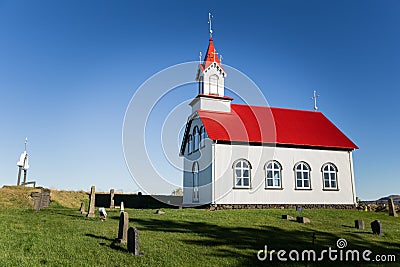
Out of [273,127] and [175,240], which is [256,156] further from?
[175,240]

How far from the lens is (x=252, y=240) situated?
528 inches

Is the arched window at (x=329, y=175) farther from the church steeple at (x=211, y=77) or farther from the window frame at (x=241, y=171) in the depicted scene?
the church steeple at (x=211, y=77)

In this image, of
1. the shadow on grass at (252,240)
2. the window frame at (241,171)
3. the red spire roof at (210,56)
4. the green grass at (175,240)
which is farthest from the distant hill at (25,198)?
the red spire roof at (210,56)

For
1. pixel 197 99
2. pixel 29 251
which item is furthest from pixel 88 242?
pixel 197 99

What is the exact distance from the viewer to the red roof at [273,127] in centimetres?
2889

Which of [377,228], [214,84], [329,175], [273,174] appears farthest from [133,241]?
[329,175]

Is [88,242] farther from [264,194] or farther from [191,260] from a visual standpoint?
[264,194]

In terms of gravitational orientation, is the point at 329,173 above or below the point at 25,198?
above

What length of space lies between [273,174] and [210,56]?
13469 mm

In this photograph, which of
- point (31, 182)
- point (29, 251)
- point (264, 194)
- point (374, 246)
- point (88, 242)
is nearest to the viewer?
point (29, 251)

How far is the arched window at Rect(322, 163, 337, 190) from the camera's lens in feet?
101

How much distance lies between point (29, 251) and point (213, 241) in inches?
253

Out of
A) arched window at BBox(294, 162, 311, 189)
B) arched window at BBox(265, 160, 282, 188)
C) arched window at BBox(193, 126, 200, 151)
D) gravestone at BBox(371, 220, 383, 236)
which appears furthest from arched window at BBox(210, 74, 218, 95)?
gravestone at BBox(371, 220, 383, 236)

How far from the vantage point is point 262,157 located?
28.9m
